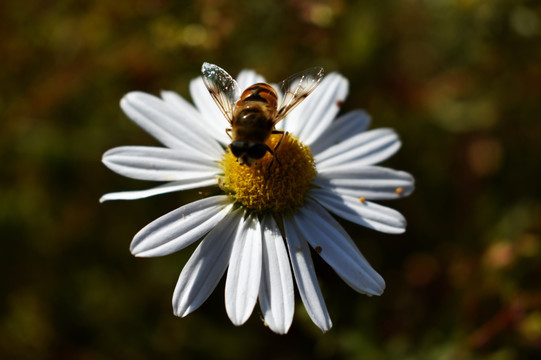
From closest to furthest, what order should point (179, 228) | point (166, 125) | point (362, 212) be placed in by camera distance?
point (179, 228), point (362, 212), point (166, 125)

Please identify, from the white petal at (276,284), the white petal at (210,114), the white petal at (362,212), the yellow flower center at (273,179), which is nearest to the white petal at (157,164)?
the yellow flower center at (273,179)

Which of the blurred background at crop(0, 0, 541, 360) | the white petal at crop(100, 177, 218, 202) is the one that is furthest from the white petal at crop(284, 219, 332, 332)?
the blurred background at crop(0, 0, 541, 360)

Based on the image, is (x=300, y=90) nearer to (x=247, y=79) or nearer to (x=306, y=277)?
(x=247, y=79)

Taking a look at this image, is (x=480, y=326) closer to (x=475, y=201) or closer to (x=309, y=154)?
(x=475, y=201)

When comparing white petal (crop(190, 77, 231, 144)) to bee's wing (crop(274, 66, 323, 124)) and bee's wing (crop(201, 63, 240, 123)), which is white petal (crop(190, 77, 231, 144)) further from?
bee's wing (crop(274, 66, 323, 124))

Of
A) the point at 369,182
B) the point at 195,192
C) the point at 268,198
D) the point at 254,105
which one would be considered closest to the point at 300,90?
the point at 254,105

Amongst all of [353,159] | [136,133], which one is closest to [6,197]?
[136,133]

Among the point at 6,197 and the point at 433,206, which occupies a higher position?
the point at 6,197

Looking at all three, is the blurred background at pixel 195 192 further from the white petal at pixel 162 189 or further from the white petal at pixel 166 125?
the white petal at pixel 162 189
